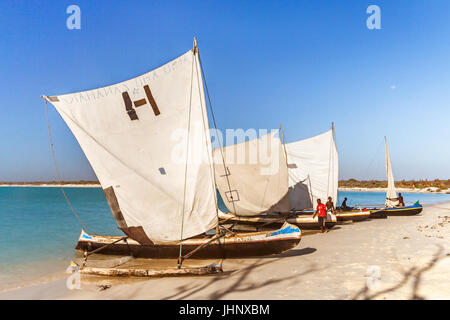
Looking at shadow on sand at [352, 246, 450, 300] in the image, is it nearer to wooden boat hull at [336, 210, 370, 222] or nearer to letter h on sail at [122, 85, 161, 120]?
letter h on sail at [122, 85, 161, 120]

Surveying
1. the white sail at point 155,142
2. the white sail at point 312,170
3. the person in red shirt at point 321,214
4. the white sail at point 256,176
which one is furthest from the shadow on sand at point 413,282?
the white sail at point 312,170

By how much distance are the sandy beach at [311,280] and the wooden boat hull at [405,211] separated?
1306cm

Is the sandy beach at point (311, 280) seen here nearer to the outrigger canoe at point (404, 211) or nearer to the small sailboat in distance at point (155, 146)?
the small sailboat in distance at point (155, 146)

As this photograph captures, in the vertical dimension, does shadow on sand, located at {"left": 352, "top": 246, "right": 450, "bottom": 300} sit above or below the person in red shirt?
above

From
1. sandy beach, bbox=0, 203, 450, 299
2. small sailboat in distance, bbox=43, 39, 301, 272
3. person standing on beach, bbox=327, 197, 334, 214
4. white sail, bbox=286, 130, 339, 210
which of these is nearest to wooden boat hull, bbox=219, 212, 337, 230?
person standing on beach, bbox=327, 197, 334, 214

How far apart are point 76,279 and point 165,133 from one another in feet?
21.0

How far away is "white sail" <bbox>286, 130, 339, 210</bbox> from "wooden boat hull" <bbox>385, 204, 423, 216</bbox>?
5672 millimetres

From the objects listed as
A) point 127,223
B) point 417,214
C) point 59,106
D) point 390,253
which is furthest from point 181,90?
point 417,214

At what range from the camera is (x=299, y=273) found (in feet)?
27.8

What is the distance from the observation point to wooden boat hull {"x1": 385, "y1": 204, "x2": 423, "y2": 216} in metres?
23.8

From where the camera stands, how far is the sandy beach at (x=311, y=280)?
656cm

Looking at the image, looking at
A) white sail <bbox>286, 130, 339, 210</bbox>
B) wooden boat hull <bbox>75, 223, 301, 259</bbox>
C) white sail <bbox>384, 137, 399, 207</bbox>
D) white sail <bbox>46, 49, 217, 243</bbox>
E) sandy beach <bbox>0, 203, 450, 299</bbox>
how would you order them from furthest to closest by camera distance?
white sail <bbox>384, 137, 399, 207</bbox>, white sail <bbox>286, 130, 339, 210</bbox>, wooden boat hull <bbox>75, 223, 301, 259</bbox>, white sail <bbox>46, 49, 217, 243</bbox>, sandy beach <bbox>0, 203, 450, 299</bbox>

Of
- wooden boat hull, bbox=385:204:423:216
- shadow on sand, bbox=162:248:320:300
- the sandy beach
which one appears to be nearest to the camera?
the sandy beach
